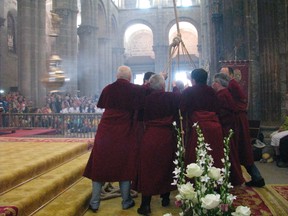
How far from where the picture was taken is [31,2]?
46.7 ft

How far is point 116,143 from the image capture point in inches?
146

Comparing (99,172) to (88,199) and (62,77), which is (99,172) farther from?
(62,77)

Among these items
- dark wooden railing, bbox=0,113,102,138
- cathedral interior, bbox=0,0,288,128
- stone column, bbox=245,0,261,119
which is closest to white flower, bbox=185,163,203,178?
cathedral interior, bbox=0,0,288,128

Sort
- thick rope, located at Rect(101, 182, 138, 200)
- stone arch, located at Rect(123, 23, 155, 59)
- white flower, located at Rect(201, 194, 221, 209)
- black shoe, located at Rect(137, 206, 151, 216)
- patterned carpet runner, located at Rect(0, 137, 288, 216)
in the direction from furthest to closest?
stone arch, located at Rect(123, 23, 155, 59) → thick rope, located at Rect(101, 182, 138, 200) → black shoe, located at Rect(137, 206, 151, 216) → patterned carpet runner, located at Rect(0, 137, 288, 216) → white flower, located at Rect(201, 194, 221, 209)

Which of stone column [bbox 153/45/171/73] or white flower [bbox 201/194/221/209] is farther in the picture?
stone column [bbox 153/45/171/73]

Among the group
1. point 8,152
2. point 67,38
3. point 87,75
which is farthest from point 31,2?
point 8,152

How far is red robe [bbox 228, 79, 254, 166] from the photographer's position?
4.52 meters

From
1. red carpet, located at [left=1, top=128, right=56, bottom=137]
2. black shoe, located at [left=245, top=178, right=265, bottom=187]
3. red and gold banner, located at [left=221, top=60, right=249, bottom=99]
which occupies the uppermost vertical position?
red and gold banner, located at [left=221, top=60, right=249, bottom=99]

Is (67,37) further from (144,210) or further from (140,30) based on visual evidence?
(140,30)

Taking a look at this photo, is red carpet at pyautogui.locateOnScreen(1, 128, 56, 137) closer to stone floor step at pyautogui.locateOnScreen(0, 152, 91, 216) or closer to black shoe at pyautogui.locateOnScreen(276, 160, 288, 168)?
stone floor step at pyautogui.locateOnScreen(0, 152, 91, 216)

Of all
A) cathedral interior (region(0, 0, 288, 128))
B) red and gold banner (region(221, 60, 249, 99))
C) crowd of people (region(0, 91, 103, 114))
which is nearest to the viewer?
red and gold banner (region(221, 60, 249, 99))

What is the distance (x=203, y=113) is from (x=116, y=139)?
3.76 ft

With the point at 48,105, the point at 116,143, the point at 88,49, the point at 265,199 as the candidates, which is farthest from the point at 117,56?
the point at 265,199

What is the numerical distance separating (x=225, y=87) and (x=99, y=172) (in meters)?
2.22
